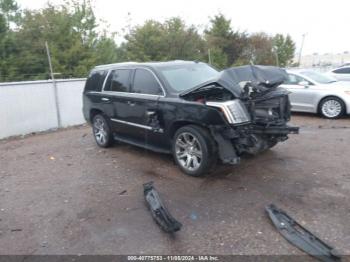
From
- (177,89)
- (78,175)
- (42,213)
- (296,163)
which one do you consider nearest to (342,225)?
(296,163)

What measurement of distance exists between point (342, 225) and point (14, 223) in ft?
12.6

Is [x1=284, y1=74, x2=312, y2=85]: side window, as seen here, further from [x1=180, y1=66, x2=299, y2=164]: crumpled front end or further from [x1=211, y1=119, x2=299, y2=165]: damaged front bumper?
[x1=211, y1=119, x2=299, y2=165]: damaged front bumper

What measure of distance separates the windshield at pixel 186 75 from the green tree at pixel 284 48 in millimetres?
28834

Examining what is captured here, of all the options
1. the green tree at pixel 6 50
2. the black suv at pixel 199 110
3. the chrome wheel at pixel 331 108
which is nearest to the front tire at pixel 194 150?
the black suv at pixel 199 110

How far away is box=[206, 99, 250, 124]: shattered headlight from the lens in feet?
16.1

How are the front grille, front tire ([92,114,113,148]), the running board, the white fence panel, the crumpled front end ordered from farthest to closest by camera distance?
the white fence panel → front tire ([92,114,113,148]) → the running board → the front grille → the crumpled front end

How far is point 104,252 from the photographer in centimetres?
355

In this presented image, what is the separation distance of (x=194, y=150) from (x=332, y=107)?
653 cm

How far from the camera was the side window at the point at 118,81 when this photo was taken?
22.5 feet

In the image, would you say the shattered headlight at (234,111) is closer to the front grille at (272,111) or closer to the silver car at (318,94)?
the front grille at (272,111)

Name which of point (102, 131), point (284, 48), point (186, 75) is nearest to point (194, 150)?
point (186, 75)

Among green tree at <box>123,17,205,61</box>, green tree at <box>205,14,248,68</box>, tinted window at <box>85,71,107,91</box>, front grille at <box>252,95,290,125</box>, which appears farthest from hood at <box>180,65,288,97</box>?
green tree at <box>205,14,248,68</box>

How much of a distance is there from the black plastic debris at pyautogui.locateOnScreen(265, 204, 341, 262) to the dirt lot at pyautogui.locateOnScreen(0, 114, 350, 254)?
0.10 meters

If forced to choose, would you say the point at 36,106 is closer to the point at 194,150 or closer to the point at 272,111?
the point at 194,150
